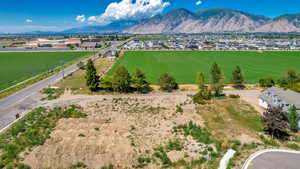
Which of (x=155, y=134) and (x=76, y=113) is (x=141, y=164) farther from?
(x=76, y=113)

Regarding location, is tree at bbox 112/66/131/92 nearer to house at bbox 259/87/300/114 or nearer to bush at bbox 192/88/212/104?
bush at bbox 192/88/212/104

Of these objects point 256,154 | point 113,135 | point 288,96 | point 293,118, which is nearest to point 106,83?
point 113,135

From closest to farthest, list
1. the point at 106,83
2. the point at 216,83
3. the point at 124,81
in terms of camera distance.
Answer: the point at 216,83 < the point at 124,81 < the point at 106,83

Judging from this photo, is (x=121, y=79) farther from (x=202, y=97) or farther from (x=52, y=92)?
(x=202, y=97)

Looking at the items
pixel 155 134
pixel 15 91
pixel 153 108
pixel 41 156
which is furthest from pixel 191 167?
pixel 15 91

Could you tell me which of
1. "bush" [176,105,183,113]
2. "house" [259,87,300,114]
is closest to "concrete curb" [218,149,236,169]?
"house" [259,87,300,114]
